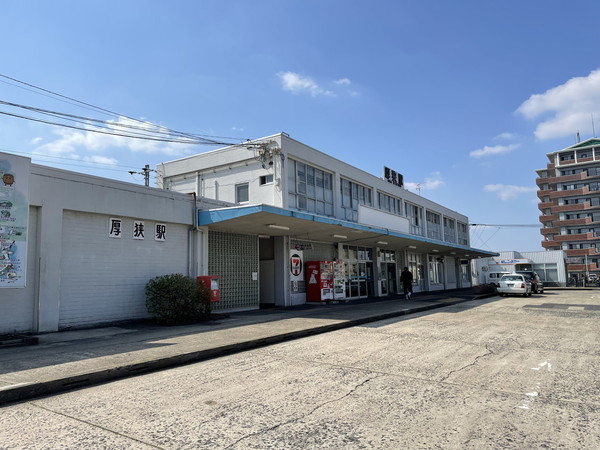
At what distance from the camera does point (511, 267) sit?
175 feet

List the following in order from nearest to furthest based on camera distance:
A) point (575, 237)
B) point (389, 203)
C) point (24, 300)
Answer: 1. point (24, 300)
2. point (389, 203)
3. point (575, 237)

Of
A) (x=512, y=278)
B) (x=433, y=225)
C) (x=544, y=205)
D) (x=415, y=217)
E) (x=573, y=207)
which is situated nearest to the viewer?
(x=512, y=278)

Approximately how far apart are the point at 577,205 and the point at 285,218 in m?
71.5

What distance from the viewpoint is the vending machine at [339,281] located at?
67.4ft

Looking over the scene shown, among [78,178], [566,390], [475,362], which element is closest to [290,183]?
[78,178]

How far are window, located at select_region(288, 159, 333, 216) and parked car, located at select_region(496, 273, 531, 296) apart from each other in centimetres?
1413

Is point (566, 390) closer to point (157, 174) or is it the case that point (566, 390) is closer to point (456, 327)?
point (456, 327)

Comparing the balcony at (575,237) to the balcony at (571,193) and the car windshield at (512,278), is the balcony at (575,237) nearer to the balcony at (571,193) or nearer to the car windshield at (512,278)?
the balcony at (571,193)

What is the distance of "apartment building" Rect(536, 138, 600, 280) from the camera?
67375 mm

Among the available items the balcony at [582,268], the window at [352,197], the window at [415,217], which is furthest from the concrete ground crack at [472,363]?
the balcony at [582,268]

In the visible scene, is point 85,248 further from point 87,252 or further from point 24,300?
point 24,300

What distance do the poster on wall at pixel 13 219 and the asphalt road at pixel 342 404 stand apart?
4.86 meters

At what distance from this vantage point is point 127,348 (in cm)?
842

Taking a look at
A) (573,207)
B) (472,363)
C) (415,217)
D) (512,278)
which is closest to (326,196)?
(415,217)
